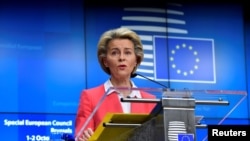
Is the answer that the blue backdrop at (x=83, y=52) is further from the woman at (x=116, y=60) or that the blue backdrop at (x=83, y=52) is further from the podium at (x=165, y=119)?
the podium at (x=165, y=119)

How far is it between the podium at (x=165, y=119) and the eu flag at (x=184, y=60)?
7.40 metres

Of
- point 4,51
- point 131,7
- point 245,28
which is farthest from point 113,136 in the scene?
point 245,28

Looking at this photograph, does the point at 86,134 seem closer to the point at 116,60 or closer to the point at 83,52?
the point at 116,60

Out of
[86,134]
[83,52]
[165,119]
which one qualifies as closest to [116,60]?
[86,134]

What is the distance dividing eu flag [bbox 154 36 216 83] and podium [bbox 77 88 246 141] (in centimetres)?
740

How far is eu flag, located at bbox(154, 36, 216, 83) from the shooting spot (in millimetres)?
9523

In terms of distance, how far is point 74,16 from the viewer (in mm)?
9250

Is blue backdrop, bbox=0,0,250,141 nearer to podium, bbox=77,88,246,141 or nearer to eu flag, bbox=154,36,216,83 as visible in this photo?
eu flag, bbox=154,36,216,83

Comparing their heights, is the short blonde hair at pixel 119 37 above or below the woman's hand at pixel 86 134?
above

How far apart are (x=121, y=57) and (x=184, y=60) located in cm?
674

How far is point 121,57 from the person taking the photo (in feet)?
9.63

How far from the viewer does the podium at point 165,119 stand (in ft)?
5.73

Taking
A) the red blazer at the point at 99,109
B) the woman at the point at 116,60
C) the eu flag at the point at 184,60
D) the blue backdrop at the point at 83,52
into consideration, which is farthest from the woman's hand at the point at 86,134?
the eu flag at the point at 184,60

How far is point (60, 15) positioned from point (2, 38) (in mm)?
966
